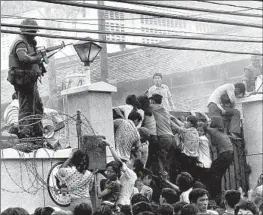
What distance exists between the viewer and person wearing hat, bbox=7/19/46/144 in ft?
47.1

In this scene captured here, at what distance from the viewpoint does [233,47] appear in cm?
3334

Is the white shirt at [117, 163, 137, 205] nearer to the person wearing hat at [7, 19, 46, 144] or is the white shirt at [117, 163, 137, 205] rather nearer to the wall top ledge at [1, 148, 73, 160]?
the wall top ledge at [1, 148, 73, 160]

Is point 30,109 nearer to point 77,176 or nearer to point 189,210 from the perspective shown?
point 77,176

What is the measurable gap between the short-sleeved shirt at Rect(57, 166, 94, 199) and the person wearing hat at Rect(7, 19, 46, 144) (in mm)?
897

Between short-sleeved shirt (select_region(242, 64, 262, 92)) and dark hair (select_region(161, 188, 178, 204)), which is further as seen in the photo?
short-sleeved shirt (select_region(242, 64, 262, 92))

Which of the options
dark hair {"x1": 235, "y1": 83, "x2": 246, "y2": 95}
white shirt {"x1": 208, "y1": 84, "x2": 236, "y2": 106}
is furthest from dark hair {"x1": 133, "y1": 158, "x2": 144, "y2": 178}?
dark hair {"x1": 235, "y1": 83, "x2": 246, "y2": 95}

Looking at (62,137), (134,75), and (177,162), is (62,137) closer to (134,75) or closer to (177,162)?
(177,162)

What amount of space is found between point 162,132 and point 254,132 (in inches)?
169

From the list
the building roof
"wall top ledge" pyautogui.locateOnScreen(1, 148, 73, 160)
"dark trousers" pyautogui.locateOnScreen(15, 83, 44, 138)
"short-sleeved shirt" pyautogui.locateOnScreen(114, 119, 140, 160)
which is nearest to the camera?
"wall top ledge" pyautogui.locateOnScreen(1, 148, 73, 160)

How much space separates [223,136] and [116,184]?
4.84 m

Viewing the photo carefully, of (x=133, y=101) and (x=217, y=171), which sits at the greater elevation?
(x=133, y=101)

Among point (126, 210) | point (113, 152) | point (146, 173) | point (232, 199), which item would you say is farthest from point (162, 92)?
point (232, 199)

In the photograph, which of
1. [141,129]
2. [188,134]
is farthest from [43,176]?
[188,134]

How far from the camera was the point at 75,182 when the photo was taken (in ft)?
45.3
